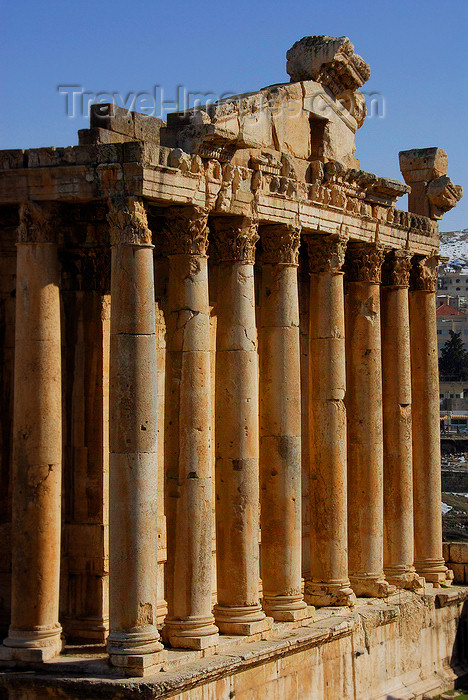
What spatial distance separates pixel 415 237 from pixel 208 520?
35.0 feet

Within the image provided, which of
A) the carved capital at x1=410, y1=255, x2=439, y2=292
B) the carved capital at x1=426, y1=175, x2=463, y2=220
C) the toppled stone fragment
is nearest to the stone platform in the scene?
the carved capital at x1=410, y1=255, x2=439, y2=292

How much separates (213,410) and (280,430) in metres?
1.25

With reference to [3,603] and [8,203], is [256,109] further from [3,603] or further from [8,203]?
[3,603]

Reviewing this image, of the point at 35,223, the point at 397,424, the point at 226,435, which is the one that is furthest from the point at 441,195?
the point at 35,223

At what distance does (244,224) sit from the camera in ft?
67.8

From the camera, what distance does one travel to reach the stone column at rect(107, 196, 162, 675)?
1761 cm

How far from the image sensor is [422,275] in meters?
28.2

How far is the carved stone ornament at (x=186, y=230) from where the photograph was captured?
19.2 meters

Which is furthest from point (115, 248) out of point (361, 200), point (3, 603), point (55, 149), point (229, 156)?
point (361, 200)

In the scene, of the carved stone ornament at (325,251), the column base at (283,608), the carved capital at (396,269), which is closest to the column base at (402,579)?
the column base at (283,608)

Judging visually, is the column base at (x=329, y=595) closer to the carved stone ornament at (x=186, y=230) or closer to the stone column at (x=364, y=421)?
the stone column at (x=364, y=421)

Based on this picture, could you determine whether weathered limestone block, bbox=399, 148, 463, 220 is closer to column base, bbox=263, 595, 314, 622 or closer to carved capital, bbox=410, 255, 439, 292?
carved capital, bbox=410, 255, 439, 292

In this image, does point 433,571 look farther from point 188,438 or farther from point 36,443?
point 36,443

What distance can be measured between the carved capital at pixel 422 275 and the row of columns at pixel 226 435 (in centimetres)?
146
